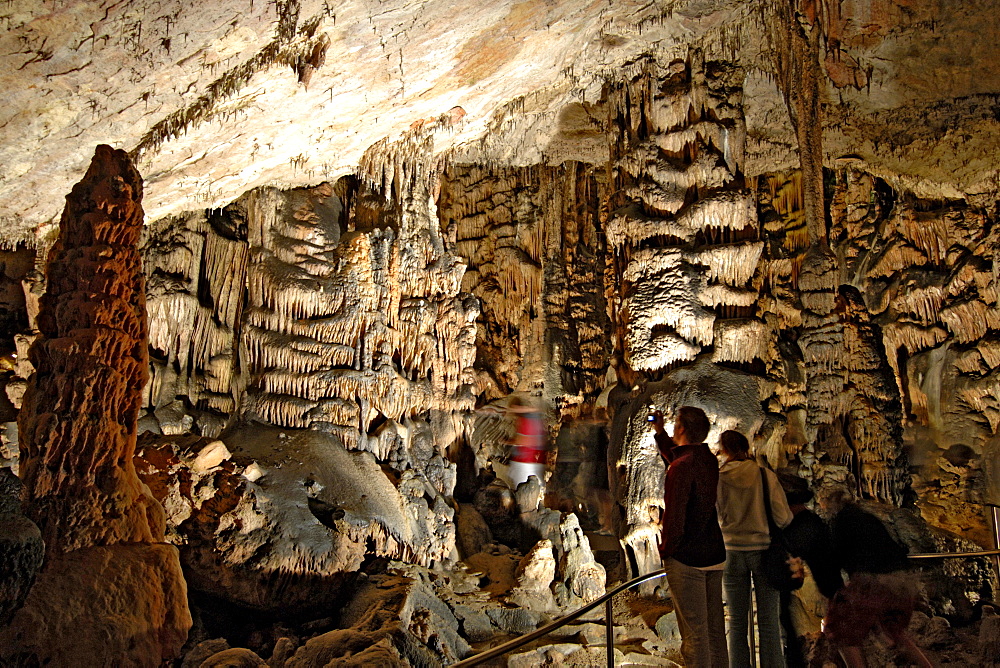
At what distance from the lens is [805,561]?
357 cm

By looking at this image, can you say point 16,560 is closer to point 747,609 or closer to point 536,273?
point 747,609

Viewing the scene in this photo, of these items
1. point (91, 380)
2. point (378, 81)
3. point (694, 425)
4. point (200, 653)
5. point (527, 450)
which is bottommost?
point (200, 653)

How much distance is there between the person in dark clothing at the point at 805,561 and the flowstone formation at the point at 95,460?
9.48 ft

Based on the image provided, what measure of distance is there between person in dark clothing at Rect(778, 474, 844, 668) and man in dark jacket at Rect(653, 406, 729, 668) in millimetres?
699

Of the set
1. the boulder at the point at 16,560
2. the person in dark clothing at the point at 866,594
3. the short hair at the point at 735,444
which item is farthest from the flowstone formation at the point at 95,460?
the person in dark clothing at the point at 866,594

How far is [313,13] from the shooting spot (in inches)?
194

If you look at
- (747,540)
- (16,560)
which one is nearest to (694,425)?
(747,540)

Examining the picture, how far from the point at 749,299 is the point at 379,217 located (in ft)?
14.9

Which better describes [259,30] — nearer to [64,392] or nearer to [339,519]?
[64,392]

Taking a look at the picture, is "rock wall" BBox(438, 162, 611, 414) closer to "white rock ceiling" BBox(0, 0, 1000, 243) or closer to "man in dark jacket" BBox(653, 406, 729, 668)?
"white rock ceiling" BBox(0, 0, 1000, 243)

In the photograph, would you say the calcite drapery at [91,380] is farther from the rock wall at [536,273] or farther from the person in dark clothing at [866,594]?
the rock wall at [536,273]

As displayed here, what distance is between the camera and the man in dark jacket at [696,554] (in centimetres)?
295

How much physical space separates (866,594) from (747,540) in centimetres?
76

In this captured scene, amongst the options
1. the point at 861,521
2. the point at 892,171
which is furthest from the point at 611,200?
the point at 861,521
